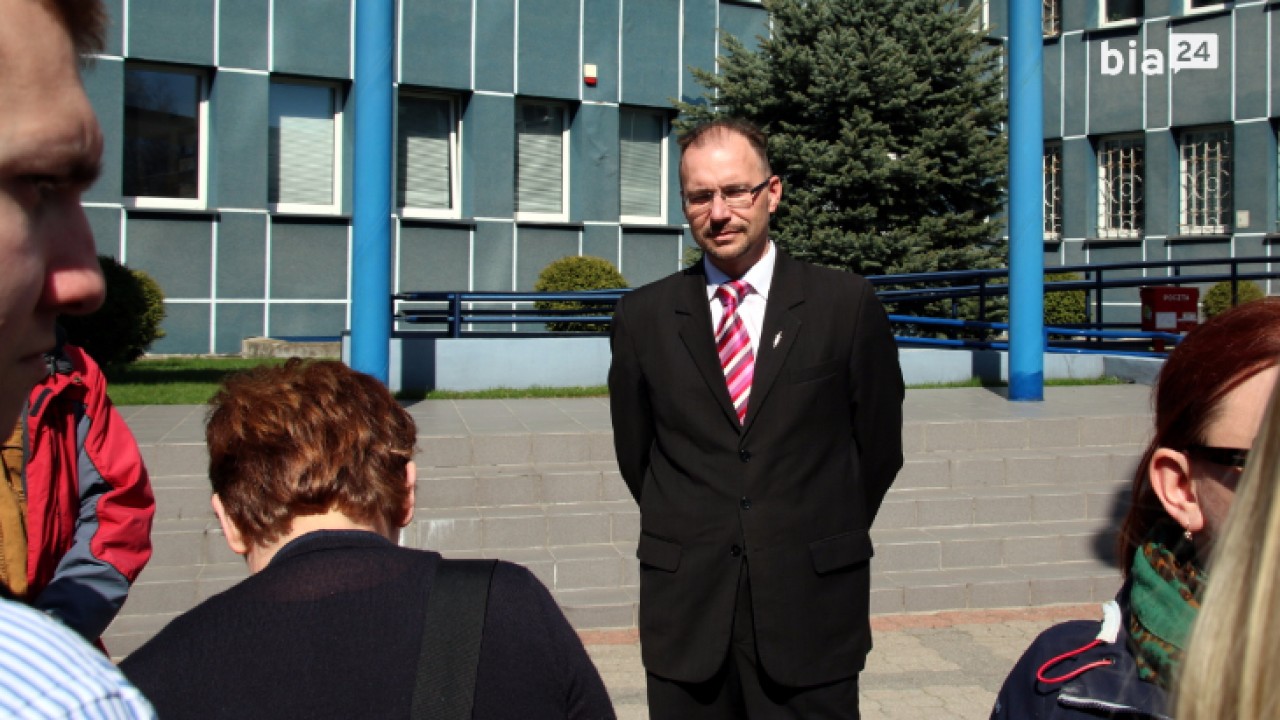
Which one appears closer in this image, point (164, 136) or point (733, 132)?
point (733, 132)

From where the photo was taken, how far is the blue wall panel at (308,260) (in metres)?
16.6

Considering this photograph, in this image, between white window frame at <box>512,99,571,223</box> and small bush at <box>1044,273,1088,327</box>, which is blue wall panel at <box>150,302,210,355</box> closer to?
white window frame at <box>512,99,571,223</box>

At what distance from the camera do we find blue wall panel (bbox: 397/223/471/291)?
17406 mm

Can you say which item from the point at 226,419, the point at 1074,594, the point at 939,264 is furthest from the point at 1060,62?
the point at 226,419

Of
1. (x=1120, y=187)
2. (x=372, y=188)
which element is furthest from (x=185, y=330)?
(x=1120, y=187)

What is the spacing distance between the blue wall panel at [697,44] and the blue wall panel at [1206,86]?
31.4 ft

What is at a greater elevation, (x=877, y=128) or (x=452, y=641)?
(x=877, y=128)

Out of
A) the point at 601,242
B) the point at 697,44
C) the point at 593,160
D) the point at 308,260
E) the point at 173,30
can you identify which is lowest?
the point at 308,260

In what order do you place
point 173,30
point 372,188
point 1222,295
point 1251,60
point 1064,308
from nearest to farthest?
1. point 372,188
2. point 173,30
3. point 1222,295
4. point 1064,308
5. point 1251,60

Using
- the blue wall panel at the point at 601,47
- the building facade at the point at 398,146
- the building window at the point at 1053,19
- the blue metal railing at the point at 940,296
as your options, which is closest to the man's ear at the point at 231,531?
the blue metal railing at the point at 940,296

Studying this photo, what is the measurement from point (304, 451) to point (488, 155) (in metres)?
16.3

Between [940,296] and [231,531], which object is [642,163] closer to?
[940,296]

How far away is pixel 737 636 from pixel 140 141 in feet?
50.4

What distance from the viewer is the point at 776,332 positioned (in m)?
3.03
